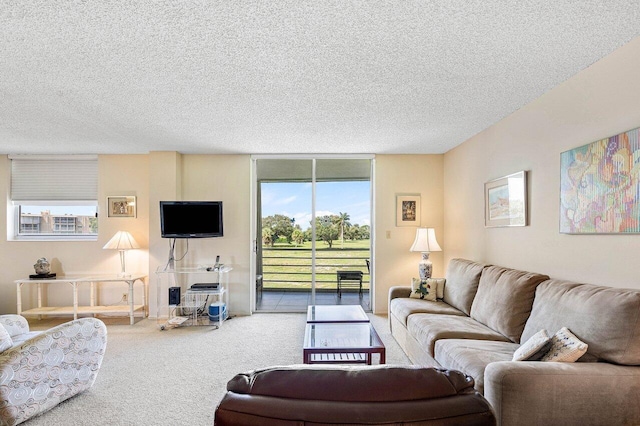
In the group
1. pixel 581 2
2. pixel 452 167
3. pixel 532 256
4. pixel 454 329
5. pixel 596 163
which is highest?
pixel 581 2

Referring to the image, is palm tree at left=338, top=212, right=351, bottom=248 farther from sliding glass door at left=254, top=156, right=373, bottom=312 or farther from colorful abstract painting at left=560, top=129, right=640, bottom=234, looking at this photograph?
colorful abstract painting at left=560, top=129, right=640, bottom=234

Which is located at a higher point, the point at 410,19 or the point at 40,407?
the point at 410,19

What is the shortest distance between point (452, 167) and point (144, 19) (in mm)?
4376

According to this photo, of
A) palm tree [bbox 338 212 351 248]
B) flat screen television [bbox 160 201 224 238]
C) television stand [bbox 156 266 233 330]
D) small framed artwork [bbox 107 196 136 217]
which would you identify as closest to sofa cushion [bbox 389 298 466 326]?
palm tree [bbox 338 212 351 248]

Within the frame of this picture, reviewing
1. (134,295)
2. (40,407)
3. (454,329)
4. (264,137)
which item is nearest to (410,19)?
(454,329)

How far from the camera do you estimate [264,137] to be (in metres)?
4.62

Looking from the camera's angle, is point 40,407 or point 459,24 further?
point 40,407

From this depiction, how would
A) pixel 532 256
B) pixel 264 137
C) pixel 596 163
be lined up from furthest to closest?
pixel 264 137
pixel 532 256
pixel 596 163

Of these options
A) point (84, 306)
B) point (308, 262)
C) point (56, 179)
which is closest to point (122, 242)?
point (84, 306)

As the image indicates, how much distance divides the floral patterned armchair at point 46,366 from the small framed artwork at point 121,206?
8.73 ft

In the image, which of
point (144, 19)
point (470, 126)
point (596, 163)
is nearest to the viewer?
point (144, 19)

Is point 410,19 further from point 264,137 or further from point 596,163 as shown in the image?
point 264,137

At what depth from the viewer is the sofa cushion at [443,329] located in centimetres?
295

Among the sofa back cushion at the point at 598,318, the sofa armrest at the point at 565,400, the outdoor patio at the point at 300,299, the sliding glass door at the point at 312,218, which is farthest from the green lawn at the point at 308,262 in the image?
the sofa armrest at the point at 565,400
